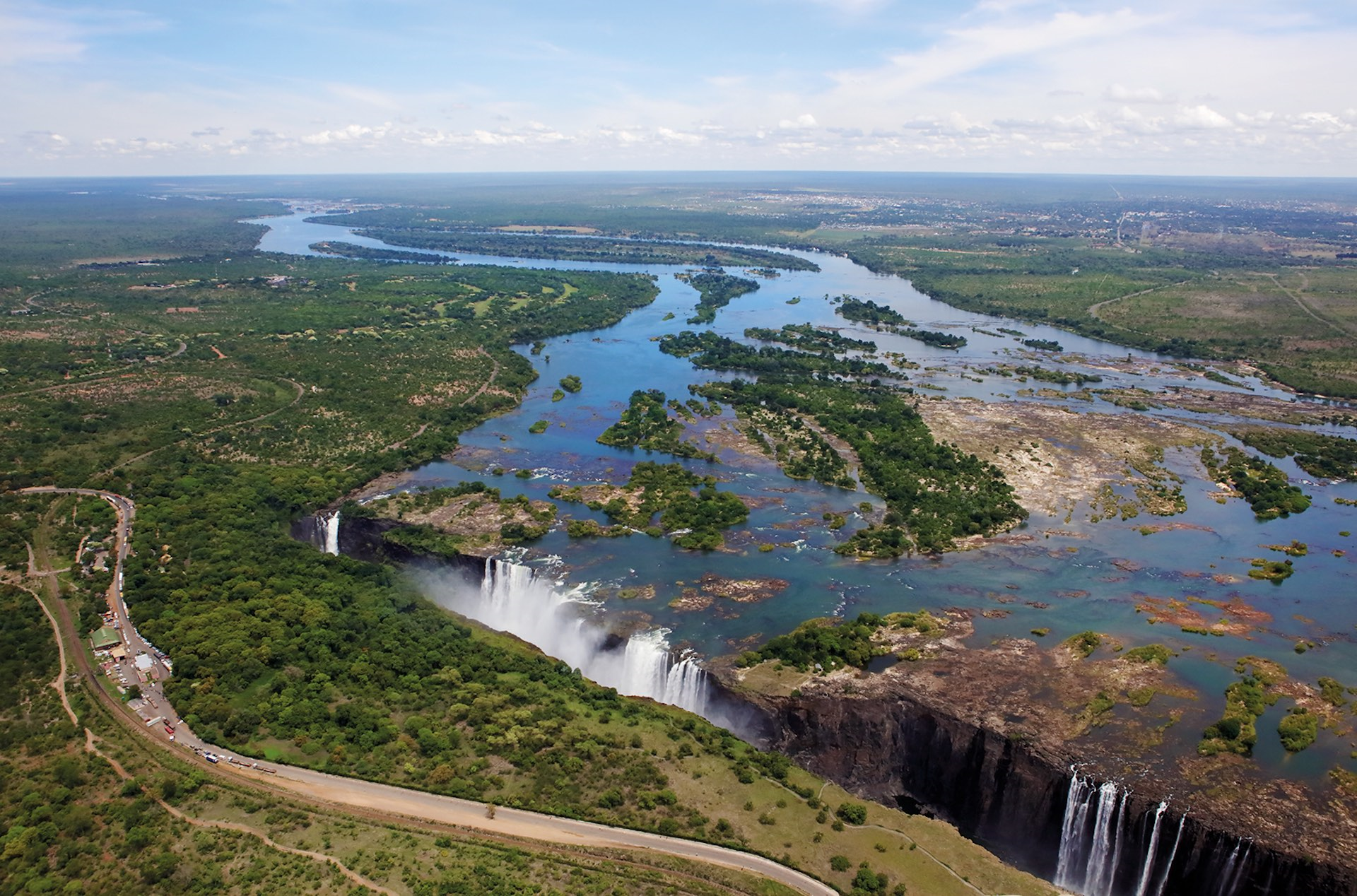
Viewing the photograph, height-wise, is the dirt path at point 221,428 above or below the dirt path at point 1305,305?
below

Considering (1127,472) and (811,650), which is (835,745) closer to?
(811,650)

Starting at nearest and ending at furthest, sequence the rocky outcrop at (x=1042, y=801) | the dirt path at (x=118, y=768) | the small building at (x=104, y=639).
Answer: the dirt path at (x=118, y=768)
the rocky outcrop at (x=1042, y=801)
the small building at (x=104, y=639)

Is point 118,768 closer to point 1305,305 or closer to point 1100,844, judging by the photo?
point 1100,844

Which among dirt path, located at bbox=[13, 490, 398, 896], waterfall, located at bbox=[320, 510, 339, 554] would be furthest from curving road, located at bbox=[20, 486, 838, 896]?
waterfall, located at bbox=[320, 510, 339, 554]

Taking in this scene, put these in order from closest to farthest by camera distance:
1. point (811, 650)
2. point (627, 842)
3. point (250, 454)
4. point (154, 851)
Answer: point (154, 851), point (627, 842), point (811, 650), point (250, 454)

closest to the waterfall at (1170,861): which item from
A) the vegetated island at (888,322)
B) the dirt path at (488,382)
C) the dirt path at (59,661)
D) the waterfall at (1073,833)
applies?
the waterfall at (1073,833)

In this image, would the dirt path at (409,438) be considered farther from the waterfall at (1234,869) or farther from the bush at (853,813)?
the waterfall at (1234,869)

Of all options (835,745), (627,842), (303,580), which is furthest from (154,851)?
(835,745)
